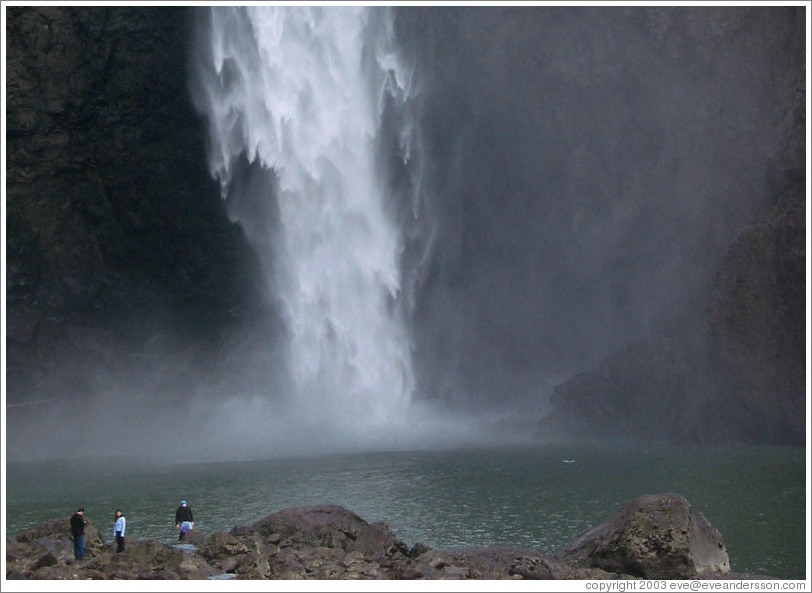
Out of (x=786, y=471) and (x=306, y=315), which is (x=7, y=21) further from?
(x=786, y=471)

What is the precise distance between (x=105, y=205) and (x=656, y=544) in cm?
4653

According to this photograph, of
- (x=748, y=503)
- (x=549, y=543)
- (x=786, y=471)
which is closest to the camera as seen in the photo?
(x=549, y=543)

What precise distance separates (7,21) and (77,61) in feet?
13.8

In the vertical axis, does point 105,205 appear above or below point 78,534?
above

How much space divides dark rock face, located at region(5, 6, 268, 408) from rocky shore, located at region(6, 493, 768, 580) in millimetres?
37662

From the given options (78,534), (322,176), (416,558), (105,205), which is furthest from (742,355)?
(78,534)

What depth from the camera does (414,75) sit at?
217ft

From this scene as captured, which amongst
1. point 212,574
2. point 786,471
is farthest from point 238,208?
point 212,574

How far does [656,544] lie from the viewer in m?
21.8

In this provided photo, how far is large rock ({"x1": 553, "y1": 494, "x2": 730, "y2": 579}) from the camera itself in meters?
21.7

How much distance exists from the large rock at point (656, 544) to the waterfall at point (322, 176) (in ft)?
124

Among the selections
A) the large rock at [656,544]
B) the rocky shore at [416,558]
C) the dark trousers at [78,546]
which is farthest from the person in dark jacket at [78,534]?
the large rock at [656,544]

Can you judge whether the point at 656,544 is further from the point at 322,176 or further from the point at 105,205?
the point at 105,205

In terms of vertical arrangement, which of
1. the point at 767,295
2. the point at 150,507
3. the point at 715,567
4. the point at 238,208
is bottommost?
the point at 715,567
